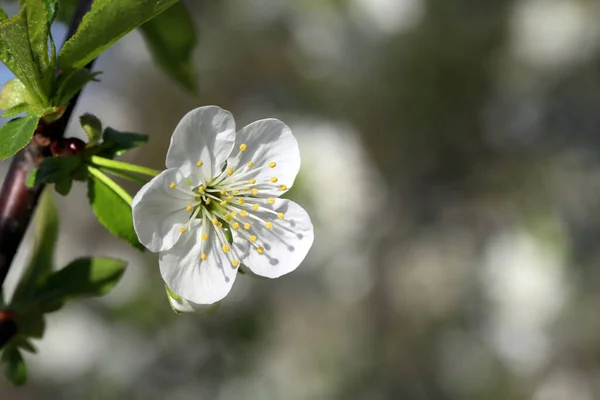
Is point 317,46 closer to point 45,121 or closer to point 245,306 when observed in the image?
point 245,306

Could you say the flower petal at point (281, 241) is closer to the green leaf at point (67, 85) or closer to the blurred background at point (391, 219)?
→ the green leaf at point (67, 85)

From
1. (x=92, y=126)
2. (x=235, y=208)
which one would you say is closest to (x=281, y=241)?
(x=235, y=208)

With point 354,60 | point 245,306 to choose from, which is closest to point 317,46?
point 354,60

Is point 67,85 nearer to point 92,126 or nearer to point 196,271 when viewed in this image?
point 92,126

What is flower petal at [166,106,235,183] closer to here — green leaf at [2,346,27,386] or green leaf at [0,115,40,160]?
green leaf at [0,115,40,160]

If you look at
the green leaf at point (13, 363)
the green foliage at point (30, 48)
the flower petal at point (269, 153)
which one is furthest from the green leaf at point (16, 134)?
the green leaf at point (13, 363)

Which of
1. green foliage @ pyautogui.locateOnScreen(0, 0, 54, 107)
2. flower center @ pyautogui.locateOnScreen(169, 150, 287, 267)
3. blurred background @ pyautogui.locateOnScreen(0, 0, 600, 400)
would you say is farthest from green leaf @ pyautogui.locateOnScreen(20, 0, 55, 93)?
blurred background @ pyautogui.locateOnScreen(0, 0, 600, 400)
